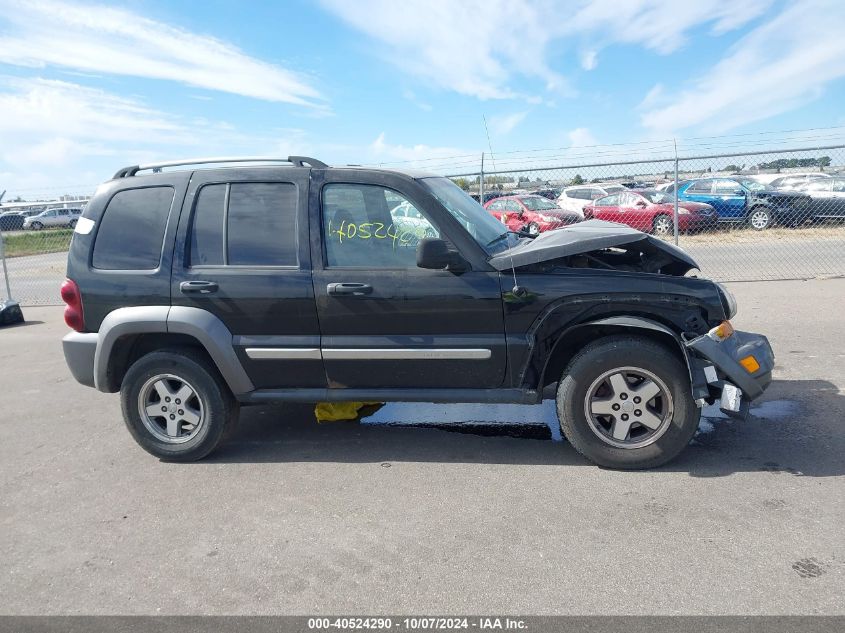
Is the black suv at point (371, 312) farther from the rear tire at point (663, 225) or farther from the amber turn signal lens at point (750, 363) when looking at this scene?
the rear tire at point (663, 225)

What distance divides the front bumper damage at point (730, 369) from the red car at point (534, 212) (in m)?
12.3

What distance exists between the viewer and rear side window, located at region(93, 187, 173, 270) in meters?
4.40

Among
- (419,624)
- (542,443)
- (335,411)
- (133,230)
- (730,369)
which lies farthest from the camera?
(335,411)

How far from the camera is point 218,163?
4.54m

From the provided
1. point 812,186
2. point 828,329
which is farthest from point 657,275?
point 812,186

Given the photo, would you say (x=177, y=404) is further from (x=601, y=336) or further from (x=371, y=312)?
(x=601, y=336)

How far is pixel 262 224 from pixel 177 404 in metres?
1.37

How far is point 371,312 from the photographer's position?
4121 mm

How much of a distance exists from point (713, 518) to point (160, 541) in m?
2.93

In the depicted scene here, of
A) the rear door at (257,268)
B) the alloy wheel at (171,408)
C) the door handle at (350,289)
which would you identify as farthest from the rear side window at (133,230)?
the door handle at (350,289)

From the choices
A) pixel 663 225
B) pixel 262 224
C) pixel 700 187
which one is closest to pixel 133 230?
pixel 262 224

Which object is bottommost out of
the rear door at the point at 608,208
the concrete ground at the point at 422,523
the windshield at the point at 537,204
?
the concrete ground at the point at 422,523

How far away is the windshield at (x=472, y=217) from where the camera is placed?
4270 millimetres

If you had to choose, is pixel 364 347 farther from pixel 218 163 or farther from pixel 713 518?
pixel 713 518
